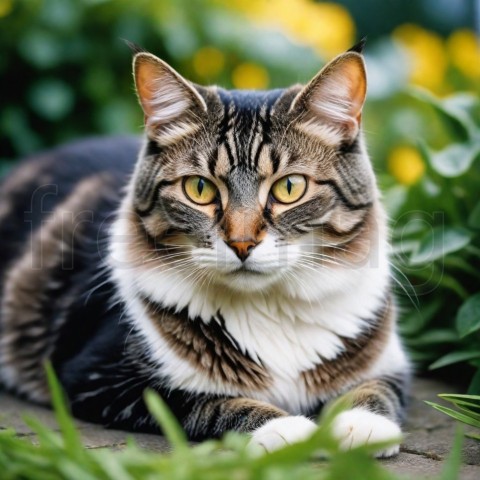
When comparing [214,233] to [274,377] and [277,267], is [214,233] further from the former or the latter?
[274,377]

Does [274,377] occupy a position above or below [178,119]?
below

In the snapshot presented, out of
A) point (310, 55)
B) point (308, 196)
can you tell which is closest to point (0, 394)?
point (308, 196)

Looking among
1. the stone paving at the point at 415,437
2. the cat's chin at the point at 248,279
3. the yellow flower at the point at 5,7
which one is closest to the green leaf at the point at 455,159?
the stone paving at the point at 415,437

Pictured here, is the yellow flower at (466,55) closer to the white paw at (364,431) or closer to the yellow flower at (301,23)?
the yellow flower at (301,23)

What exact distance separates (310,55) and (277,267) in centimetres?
347

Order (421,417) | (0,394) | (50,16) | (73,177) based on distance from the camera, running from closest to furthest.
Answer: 1. (421,417)
2. (0,394)
3. (73,177)
4. (50,16)

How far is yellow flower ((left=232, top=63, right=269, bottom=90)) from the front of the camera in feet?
17.0

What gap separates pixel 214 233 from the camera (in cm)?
231

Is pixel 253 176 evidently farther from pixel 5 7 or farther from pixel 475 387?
pixel 5 7

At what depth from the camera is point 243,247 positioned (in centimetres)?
222

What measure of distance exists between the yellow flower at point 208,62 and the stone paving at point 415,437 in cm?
276

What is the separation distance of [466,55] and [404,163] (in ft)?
5.13

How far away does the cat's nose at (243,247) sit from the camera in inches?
87.4

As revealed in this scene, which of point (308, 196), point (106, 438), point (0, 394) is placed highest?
point (308, 196)
